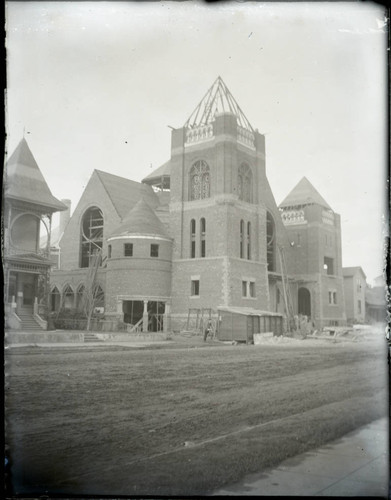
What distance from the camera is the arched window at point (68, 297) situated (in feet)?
29.3

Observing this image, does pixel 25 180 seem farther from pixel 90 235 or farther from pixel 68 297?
pixel 90 235

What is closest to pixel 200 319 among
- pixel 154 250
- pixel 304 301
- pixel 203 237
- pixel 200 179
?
pixel 154 250

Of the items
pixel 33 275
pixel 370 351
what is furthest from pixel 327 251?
pixel 33 275

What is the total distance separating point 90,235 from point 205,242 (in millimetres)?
9846

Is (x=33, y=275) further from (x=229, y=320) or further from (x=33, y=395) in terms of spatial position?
(x=229, y=320)

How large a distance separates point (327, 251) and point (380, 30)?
195 inches

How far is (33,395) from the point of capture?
527 cm

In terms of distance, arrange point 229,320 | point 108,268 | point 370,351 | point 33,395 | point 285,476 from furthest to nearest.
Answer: point 229,320, point 108,268, point 370,351, point 33,395, point 285,476

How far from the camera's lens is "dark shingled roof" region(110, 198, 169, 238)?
2020cm

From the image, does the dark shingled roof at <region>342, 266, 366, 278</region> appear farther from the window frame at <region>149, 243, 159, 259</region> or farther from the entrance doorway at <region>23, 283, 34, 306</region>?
the window frame at <region>149, 243, 159, 259</region>

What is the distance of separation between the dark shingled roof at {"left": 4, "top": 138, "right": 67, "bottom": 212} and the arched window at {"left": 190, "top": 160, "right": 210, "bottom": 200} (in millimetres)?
15475

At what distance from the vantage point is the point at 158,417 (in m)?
5.43

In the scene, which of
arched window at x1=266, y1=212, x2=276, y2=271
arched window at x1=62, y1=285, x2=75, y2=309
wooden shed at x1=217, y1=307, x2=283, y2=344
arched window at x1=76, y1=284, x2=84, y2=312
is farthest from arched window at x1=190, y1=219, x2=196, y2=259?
arched window at x1=62, y1=285, x2=75, y2=309

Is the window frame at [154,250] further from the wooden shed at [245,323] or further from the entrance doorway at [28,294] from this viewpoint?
the entrance doorway at [28,294]
